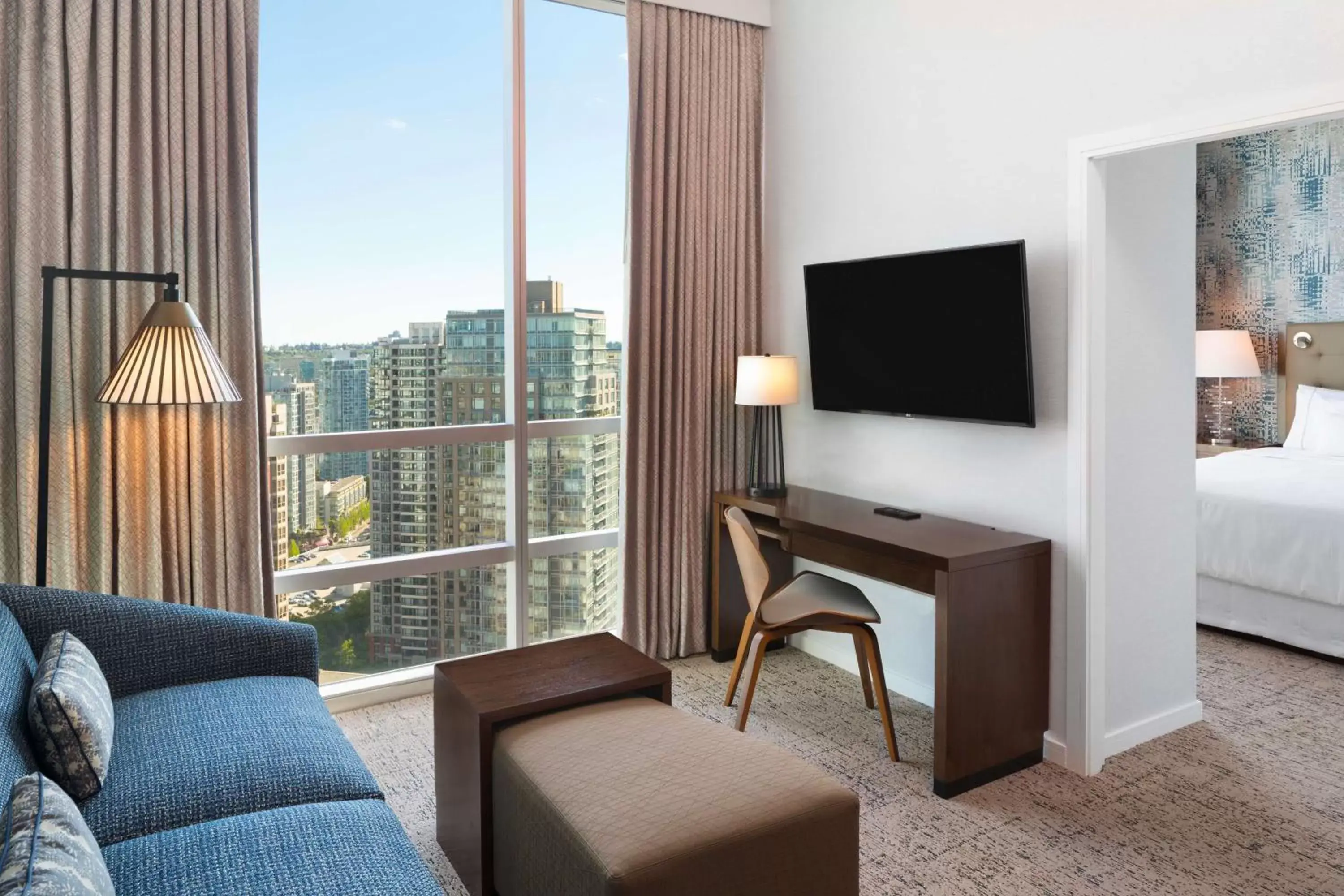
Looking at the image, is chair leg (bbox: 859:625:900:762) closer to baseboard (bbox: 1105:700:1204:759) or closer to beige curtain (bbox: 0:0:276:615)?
baseboard (bbox: 1105:700:1204:759)

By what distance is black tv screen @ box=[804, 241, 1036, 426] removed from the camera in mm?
2902

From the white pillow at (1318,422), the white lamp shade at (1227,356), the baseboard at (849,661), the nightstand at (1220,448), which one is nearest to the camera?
the baseboard at (849,661)

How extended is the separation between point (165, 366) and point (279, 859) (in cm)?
148

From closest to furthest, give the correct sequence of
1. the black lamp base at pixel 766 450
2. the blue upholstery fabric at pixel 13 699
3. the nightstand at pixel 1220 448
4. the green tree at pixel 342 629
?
the blue upholstery fabric at pixel 13 699 → the green tree at pixel 342 629 → the black lamp base at pixel 766 450 → the nightstand at pixel 1220 448

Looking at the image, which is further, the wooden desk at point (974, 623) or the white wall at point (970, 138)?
the wooden desk at point (974, 623)

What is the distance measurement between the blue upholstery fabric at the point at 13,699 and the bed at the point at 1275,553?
4305 millimetres

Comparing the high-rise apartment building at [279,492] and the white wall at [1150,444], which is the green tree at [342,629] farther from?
the white wall at [1150,444]

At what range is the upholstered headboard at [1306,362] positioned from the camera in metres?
5.54

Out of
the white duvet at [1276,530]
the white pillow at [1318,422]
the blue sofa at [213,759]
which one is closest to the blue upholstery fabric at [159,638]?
the blue sofa at [213,759]

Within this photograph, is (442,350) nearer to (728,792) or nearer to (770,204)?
(770,204)

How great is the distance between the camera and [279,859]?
1.52 meters

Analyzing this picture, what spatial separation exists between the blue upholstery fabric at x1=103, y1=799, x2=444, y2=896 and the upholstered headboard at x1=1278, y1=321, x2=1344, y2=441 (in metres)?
6.13

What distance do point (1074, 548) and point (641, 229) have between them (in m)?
2.06

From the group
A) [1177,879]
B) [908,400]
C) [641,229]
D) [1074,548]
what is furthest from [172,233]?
[1177,879]
